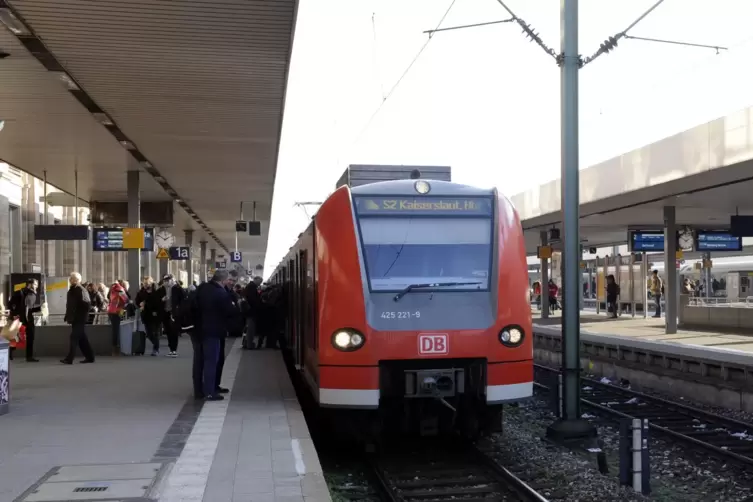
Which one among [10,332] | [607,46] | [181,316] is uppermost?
[607,46]

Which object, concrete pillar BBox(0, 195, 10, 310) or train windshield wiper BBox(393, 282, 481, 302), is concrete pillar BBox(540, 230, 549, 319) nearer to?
concrete pillar BBox(0, 195, 10, 310)

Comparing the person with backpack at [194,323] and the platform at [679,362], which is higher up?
the person with backpack at [194,323]

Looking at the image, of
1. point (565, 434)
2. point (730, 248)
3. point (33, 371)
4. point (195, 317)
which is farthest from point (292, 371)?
point (730, 248)

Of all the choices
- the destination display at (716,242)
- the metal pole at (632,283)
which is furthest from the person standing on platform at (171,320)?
the metal pole at (632,283)

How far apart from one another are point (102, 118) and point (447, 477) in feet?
28.9

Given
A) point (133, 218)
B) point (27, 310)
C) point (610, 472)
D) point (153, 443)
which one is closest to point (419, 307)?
point (610, 472)

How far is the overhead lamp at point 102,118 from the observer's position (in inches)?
509

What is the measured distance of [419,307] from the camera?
775 cm

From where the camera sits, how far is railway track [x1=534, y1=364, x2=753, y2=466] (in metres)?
9.32

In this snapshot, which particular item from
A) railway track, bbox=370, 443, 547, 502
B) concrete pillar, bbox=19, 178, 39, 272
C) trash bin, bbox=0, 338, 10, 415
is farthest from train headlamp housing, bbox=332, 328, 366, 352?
concrete pillar, bbox=19, 178, 39, 272

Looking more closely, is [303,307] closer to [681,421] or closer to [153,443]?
[153,443]

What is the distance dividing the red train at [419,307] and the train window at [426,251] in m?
0.01

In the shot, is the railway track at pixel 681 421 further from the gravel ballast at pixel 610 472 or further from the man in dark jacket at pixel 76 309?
the man in dark jacket at pixel 76 309

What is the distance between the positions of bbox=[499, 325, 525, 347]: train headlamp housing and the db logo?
22.9 inches
